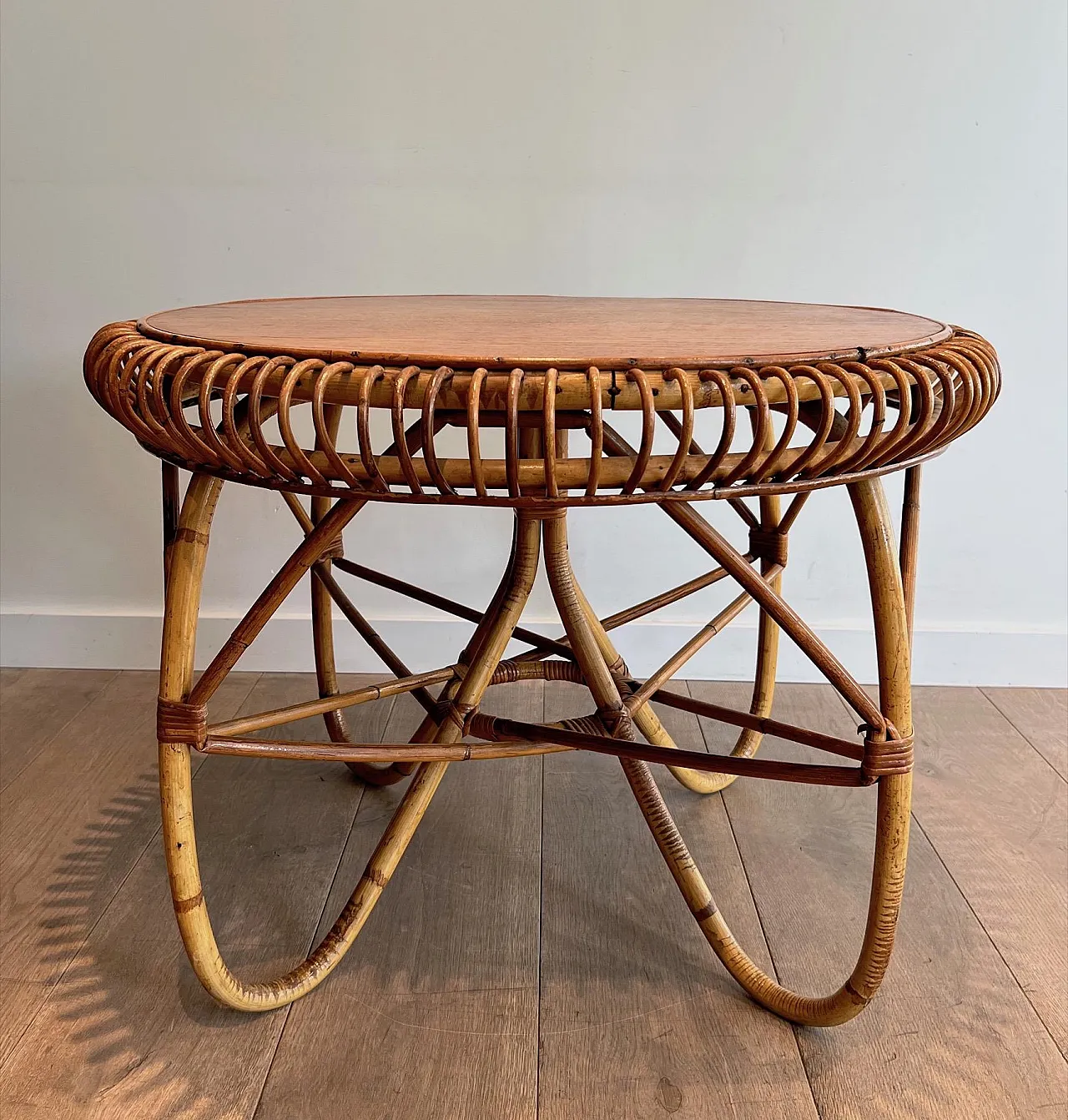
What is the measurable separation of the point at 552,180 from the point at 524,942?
94 cm

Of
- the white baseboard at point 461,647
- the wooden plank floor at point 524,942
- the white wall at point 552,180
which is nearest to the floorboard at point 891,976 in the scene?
the wooden plank floor at point 524,942

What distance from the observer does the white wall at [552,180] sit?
1.34 meters

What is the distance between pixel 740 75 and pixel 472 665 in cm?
88

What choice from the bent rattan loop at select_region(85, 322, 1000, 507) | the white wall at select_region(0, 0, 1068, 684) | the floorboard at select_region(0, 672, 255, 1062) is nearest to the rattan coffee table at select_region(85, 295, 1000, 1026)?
the bent rattan loop at select_region(85, 322, 1000, 507)

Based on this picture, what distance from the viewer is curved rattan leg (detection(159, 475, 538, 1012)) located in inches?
29.5

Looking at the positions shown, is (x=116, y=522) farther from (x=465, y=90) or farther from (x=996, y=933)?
(x=996, y=933)

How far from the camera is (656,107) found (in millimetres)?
1354

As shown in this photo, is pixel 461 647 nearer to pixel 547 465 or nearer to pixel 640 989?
pixel 640 989

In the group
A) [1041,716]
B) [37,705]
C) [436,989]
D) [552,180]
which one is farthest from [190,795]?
[1041,716]

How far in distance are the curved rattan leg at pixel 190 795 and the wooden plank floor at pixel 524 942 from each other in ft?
0.10

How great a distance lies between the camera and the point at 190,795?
763 mm

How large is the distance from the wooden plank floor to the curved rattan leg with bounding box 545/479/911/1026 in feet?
0.11

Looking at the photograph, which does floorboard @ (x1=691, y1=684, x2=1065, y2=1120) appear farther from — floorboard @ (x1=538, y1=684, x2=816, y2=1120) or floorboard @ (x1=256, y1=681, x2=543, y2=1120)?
floorboard @ (x1=256, y1=681, x2=543, y2=1120)

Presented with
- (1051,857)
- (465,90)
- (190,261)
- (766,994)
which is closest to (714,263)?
(465,90)
